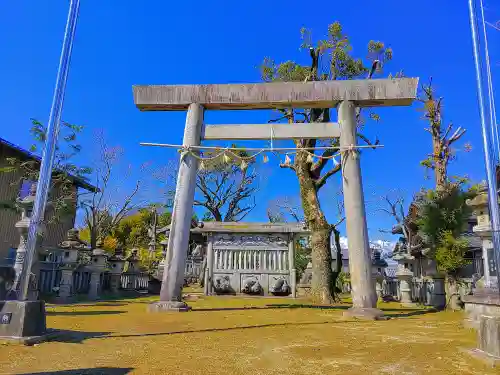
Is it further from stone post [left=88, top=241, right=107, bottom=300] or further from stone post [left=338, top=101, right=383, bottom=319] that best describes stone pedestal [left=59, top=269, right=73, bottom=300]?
stone post [left=338, top=101, right=383, bottom=319]

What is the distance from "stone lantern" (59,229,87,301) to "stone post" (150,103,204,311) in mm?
5081

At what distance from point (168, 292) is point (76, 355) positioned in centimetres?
416

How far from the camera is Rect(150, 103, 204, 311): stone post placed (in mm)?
7969

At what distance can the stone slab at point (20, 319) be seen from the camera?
4324 millimetres

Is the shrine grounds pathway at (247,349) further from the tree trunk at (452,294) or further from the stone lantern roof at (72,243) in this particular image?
the stone lantern roof at (72,243)

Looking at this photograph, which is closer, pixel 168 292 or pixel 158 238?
pixel 168 292

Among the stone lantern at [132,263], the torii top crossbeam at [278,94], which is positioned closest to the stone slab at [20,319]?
the torii top crossbeam at [278,94]

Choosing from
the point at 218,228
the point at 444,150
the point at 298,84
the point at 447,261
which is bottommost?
the point at 447,261

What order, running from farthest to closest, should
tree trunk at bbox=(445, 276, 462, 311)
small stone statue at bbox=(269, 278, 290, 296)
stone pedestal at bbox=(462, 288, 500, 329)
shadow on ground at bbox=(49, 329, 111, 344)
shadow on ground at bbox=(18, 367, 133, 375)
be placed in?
small stone statue at bbox=(269, 278, 290, 296) → tree trunk at bbox=(445, 276, 462, 311) → stone pedestal at bbox=(462, 288, 500, 329) → shadow on ground at bbox=(49, 329, 111, 344) → shadow on ground at bbox=(18, 367, 133, 375)

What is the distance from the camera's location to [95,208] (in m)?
23.8

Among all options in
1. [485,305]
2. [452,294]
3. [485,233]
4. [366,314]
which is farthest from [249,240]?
[485,305]

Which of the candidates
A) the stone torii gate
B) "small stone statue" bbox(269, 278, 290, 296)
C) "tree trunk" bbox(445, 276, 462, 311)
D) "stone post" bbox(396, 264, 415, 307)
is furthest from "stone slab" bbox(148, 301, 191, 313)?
"stone post" bbox(396, 264, 415, 307)

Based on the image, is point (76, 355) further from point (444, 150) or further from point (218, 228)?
point (444, 150)

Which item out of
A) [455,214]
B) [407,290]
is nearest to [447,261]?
[455,214]
